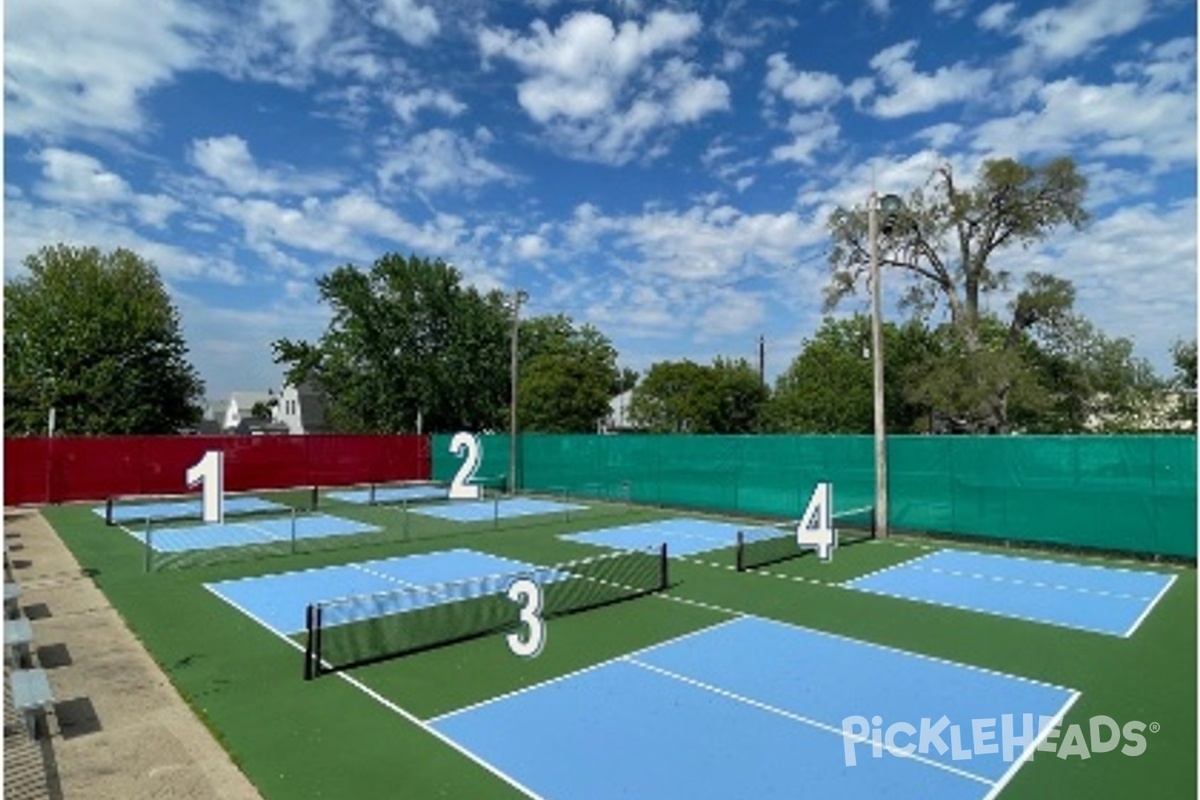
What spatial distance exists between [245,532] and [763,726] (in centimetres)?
1802

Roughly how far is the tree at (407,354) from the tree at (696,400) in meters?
10.2

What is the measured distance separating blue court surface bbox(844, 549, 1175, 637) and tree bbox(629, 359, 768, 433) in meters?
35.4

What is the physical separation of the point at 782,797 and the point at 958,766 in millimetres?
1836

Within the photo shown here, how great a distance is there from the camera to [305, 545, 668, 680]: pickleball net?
10.2m

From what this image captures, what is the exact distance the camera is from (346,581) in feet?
50.6

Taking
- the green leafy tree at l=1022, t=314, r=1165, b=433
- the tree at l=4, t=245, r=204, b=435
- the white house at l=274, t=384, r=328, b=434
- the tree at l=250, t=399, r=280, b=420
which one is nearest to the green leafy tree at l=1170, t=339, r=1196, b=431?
the green leafy tree at l=1022, t=314, r=1165, b=433

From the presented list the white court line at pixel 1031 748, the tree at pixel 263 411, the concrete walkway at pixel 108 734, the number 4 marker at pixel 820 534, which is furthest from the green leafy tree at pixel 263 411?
the white court line at pixel 1031 748

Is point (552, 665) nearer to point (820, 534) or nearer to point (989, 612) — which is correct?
point (989, 612)

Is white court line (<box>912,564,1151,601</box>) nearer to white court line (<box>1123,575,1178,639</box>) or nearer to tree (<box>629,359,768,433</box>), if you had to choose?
white court line (<box>1123,575,1178,639</box>)

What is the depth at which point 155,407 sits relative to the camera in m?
47.8

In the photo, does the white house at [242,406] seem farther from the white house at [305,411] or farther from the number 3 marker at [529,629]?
the number 3 marker at [529,629]

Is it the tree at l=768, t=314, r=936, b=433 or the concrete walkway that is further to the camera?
the tree at l=768, t=314, r=936, b=433

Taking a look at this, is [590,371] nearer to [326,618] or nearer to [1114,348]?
[1114,348]

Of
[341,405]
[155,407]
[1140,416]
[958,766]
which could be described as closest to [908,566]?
[958,766]
